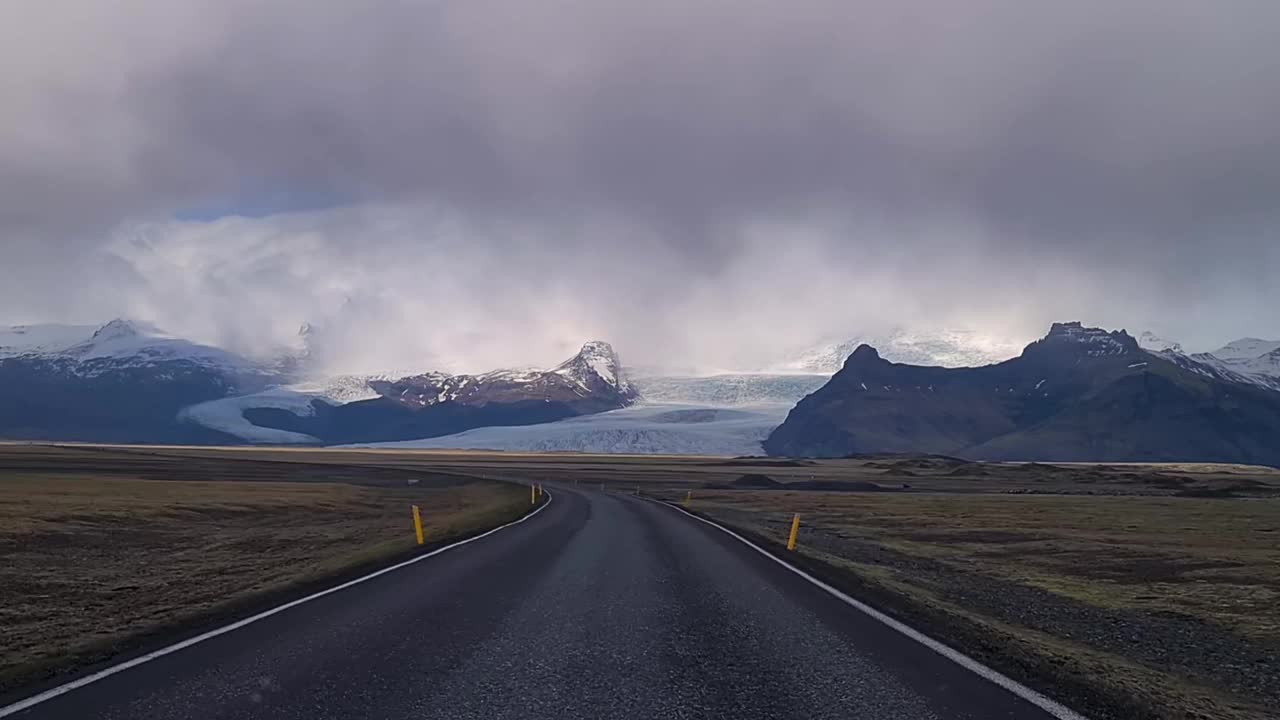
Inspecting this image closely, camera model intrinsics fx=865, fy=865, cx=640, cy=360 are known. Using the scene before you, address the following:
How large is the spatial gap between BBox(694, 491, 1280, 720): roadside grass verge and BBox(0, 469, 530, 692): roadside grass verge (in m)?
11.1

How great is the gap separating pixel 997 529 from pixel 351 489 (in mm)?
49813

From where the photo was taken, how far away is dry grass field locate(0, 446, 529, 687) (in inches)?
508

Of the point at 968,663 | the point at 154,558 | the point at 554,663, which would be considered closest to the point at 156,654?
the point at 554,663

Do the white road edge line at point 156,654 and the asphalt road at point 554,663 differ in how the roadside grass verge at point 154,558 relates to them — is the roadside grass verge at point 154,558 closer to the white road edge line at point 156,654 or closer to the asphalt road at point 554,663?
the white road edge line at point 156,654

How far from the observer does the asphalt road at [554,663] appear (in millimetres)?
8211

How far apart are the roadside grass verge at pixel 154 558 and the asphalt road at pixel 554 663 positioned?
5.47 feet

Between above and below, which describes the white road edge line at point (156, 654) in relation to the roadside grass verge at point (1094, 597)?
above

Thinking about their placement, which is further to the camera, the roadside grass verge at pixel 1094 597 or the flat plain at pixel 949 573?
→ the flat plain at pixel 949 573

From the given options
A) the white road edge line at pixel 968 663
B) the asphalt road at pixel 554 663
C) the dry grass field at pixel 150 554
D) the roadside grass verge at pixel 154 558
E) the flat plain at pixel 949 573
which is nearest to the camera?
the asphalt road at pixel 554 663

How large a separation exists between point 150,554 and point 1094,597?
84.4 ft

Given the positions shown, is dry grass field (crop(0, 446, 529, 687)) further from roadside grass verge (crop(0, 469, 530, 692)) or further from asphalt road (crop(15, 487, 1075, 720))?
asphalt road (crop(15, 487, 1075, 720))

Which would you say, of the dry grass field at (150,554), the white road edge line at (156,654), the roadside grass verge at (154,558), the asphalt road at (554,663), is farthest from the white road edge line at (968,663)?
the dry grass field at (150,554)

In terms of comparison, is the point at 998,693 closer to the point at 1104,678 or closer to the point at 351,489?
the point at 1104,678

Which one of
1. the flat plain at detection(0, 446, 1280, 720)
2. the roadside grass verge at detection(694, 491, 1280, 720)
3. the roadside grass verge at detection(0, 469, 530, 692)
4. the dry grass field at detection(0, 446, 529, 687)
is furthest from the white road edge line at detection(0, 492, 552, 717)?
the roadside grass verge at detection(694, 491, 1280, 720)
